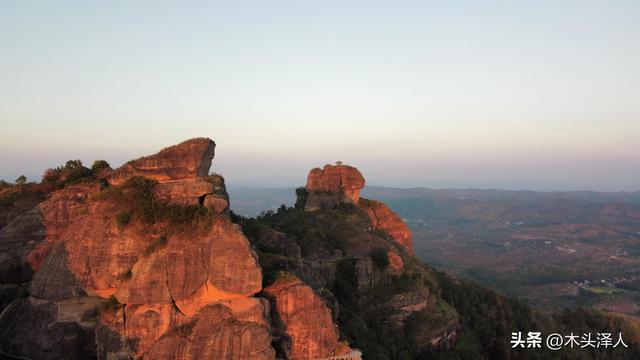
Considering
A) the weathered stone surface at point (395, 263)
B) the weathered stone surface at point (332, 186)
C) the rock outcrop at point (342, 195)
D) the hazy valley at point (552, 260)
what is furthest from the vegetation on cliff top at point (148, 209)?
the hazy valley at point (552, 260)

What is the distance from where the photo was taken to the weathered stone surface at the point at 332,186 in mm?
51031

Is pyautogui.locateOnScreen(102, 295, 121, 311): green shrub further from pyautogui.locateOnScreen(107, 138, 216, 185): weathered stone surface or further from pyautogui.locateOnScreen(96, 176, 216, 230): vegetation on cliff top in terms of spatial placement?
pyautogui.locateOnScreen(107, 138, 216, 185): weathered stone surface

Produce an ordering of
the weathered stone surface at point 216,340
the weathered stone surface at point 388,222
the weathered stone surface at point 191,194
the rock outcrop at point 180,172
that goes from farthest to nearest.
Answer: the weathered stone surface at point 388,222
the rock outcrop at point 180,172
the weathered stone surface at point 191,194
the weathered stone surface at point 216,340

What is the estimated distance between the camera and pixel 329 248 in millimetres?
40344

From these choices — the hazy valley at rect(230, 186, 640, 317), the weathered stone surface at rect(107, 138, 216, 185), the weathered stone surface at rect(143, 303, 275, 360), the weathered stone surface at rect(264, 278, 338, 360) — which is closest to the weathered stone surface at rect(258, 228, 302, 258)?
the weathered stone surface at rect(107, 138, 216, 185)

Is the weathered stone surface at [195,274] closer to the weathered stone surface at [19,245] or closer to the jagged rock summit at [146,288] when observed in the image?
the jagged rock summit at [146,288]

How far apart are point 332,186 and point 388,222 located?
8094 millimetres

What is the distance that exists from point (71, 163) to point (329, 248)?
20.2 meters

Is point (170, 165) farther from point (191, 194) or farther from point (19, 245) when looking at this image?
point (19, 245)

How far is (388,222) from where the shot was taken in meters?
54.8

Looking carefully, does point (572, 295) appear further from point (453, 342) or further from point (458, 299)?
point (453, 342)

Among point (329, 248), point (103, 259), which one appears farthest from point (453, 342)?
point (103, 259)

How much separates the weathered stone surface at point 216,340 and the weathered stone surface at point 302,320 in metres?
1.66

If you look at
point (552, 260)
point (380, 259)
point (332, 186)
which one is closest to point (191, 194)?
point (380, 259)
